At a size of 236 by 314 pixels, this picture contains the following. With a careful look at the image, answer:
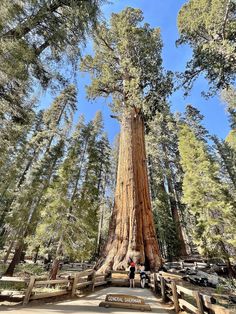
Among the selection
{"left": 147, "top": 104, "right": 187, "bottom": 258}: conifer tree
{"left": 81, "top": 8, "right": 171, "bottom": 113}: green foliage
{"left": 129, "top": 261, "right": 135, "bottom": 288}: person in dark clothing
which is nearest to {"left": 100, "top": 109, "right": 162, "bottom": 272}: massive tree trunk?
{"left": 129, "top": 261, "right": 135, "bottom": 288}: person in dark clothing

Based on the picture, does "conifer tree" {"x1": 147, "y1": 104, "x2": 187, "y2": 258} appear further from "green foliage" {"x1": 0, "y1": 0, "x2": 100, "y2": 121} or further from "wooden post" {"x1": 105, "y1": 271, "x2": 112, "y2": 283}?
"green foliage" {"x1": 0, "y1": 0, "x2": 100, "y2": 121}

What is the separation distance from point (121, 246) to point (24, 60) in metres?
8.59

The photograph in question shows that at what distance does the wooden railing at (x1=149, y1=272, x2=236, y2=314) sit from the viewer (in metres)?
4.18

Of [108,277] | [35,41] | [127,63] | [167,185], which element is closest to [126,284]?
[108,277]

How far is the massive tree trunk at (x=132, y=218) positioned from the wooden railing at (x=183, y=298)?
144 cm

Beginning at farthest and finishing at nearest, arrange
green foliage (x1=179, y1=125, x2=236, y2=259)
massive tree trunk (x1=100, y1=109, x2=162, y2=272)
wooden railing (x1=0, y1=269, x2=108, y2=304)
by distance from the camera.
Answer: green foliage (x1=179, y1=125, x2=236, y2=259) < massive tree trunk (x1=100, y1=109, x2=162, y2=272) < wooden railing (x1=0, y1=269, x2=108, y2=304)

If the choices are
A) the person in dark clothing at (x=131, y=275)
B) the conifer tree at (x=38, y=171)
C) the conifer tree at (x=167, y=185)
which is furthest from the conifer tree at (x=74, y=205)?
the conifer tree at (x=167, y=185)

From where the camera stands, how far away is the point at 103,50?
17.1m

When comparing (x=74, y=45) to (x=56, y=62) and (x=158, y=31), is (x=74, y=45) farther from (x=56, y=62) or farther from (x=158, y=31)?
(x=158, y=31)

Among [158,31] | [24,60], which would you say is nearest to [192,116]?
[158,31]

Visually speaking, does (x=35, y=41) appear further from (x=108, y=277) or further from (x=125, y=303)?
(x=108, y=277)

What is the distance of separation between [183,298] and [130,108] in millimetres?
10486

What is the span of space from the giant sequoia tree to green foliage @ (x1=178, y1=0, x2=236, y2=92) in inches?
94.7

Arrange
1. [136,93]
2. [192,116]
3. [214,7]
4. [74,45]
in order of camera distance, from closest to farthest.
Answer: [74,45] → [214,7] → [136,93] → [192,116]
